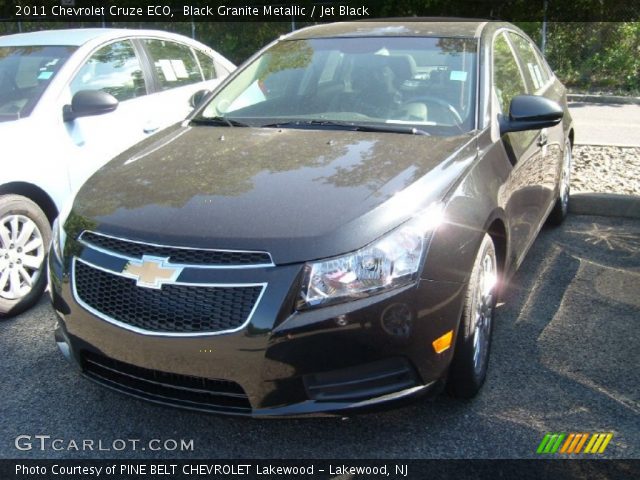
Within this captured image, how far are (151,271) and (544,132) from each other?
2.88 metres

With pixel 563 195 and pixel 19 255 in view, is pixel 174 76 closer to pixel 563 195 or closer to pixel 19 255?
pixel 19 255

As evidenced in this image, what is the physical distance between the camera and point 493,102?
11.8ft

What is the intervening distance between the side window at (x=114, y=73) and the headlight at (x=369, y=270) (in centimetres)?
310

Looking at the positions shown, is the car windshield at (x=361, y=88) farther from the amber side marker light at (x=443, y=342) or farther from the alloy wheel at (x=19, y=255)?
the alloy wheel at (x=19, y=255)

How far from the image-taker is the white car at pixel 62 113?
410 centimetres

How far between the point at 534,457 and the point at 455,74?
204cm

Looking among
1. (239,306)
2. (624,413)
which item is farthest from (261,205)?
(624,413)

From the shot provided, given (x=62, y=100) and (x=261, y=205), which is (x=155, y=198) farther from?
(x=62, y=100)

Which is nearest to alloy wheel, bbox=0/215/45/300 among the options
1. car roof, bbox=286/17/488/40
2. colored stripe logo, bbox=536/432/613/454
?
car roof, bbox=286/17/488/40

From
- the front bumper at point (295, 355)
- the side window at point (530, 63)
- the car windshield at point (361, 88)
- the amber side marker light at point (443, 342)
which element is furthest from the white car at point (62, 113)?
the amber side marker light at point (443, 342)

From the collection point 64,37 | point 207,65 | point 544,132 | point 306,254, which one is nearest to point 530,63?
point 544,132

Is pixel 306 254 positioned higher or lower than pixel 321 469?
higher

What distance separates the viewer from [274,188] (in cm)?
287

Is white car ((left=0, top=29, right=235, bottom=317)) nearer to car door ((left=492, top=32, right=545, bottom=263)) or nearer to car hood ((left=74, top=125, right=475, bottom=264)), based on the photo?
car hood ((left=74, top=125, right=475, bottom=264))
